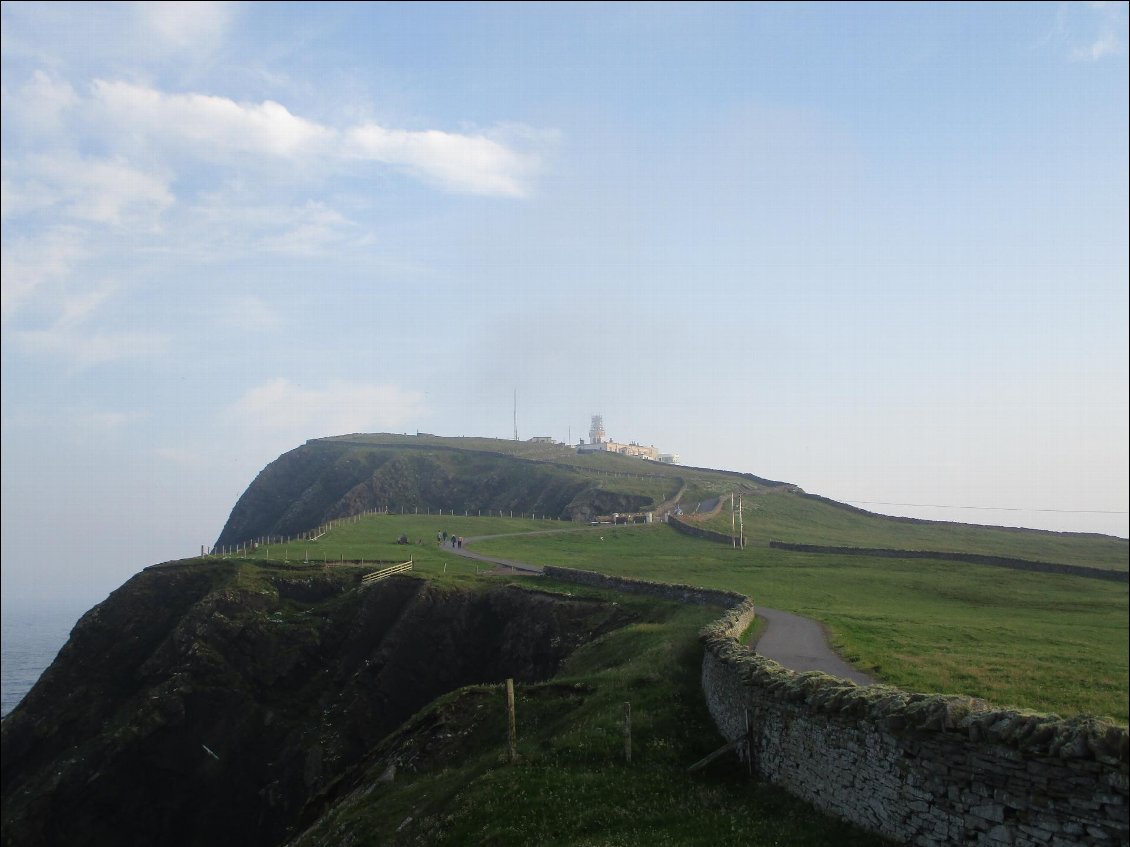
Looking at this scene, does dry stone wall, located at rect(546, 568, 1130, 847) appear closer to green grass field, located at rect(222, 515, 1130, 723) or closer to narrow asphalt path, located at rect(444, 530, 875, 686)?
narrow asphalt path, located at rect(444, 530, 875, 686)

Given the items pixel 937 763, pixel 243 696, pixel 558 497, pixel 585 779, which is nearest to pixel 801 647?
pixel 585 779

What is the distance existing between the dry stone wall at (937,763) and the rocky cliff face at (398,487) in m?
102

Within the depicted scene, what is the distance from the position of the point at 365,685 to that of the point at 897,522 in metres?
76.7

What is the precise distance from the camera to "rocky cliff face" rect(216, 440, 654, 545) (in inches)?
5359

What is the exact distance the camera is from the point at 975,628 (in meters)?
37.4

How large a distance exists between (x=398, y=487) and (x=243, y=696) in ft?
334

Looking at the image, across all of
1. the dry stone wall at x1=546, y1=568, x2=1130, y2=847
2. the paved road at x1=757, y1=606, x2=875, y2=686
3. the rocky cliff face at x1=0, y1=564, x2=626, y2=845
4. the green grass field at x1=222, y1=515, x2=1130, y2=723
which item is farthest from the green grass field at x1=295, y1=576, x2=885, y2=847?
the rocky cliff face at x1=0, y1=564, x2=626, y2=845

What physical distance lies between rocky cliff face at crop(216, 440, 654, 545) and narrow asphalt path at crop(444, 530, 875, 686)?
3217 inches

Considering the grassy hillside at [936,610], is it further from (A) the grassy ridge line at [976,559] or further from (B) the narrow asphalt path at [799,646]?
(A) the grassy ridge line at [976,559]

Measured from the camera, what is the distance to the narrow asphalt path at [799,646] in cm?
2602

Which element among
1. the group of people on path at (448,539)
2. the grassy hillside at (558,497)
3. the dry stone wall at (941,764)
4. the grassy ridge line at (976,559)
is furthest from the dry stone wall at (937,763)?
the group of people on path at (448,539)

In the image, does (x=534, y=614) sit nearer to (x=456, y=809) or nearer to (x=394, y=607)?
(x=394, y=607)

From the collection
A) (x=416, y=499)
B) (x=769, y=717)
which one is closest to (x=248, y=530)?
(x=416, y=499)

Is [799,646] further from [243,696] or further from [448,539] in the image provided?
[448,539]
